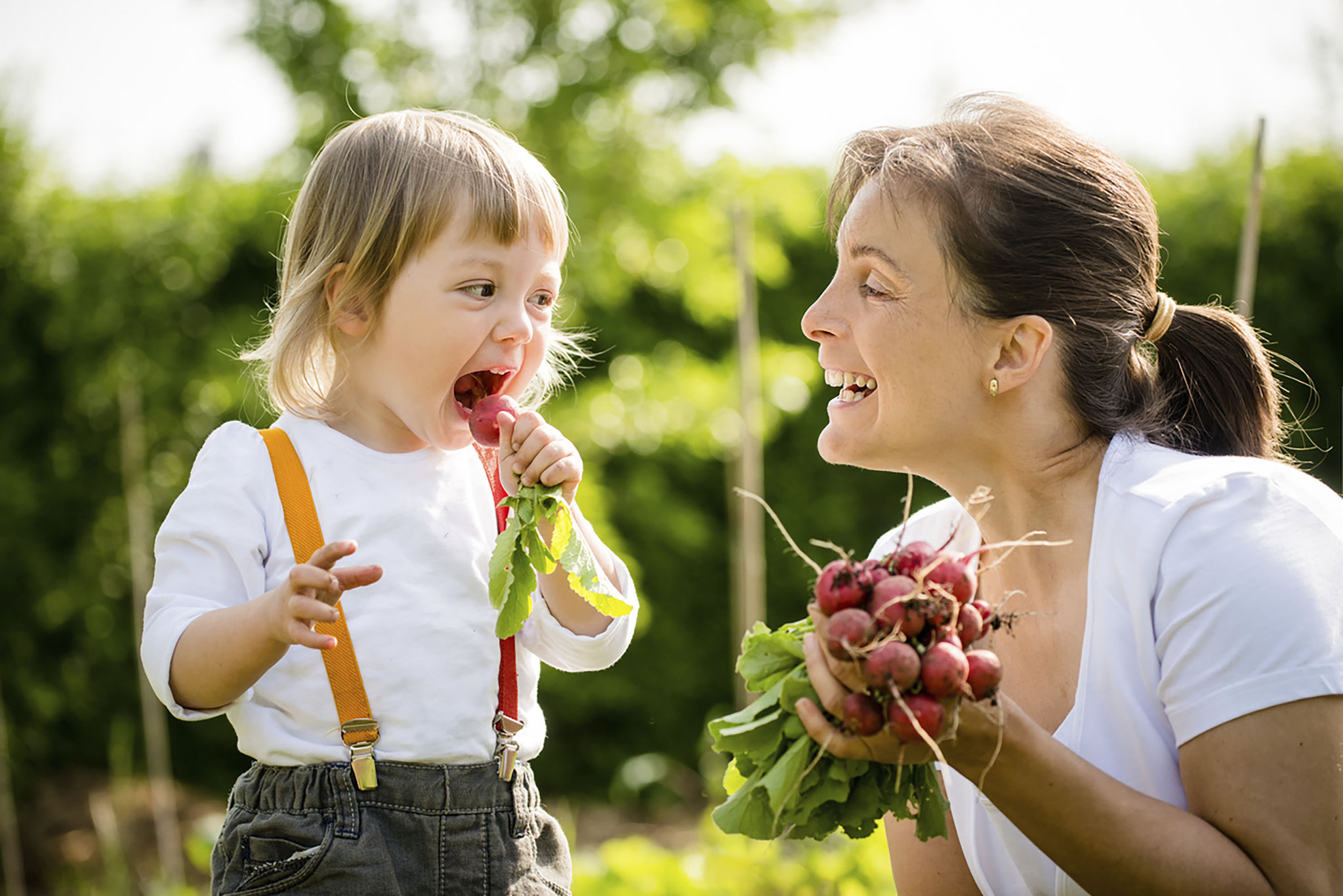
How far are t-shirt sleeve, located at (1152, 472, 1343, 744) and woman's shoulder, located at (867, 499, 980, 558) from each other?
0.47 m

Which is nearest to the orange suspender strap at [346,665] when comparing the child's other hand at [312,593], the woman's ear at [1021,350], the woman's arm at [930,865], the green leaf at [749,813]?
the child's other hand at [312,593]

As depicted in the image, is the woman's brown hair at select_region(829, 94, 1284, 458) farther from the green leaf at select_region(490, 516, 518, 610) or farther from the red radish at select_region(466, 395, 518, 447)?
the green leaf at select_region(490, 516, 518, 610)

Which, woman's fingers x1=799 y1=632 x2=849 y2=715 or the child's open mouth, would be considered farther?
the child's open mouth

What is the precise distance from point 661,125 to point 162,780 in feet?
11.4

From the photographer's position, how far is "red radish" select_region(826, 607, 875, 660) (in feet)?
4.30

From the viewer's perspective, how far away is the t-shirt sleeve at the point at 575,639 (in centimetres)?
181

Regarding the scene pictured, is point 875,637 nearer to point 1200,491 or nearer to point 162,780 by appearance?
point 1200,491

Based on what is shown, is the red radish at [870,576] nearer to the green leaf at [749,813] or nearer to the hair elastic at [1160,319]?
the green leaf at [749,813]

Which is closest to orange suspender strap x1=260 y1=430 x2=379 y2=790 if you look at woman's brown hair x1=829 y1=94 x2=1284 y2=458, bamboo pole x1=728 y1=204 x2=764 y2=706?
woman's brown hair x1=829 y1=94 x2=1284 y2=458

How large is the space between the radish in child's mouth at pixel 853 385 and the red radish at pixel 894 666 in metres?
0.81

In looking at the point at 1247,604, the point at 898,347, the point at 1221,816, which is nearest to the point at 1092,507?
the point at 1247,604

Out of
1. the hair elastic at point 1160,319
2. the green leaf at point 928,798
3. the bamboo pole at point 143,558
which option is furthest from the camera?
the bamboo pole at point 143,558

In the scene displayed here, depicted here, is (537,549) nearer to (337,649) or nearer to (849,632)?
(337,649)

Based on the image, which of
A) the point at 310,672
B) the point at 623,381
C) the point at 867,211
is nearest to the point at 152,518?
the point at 623,381
